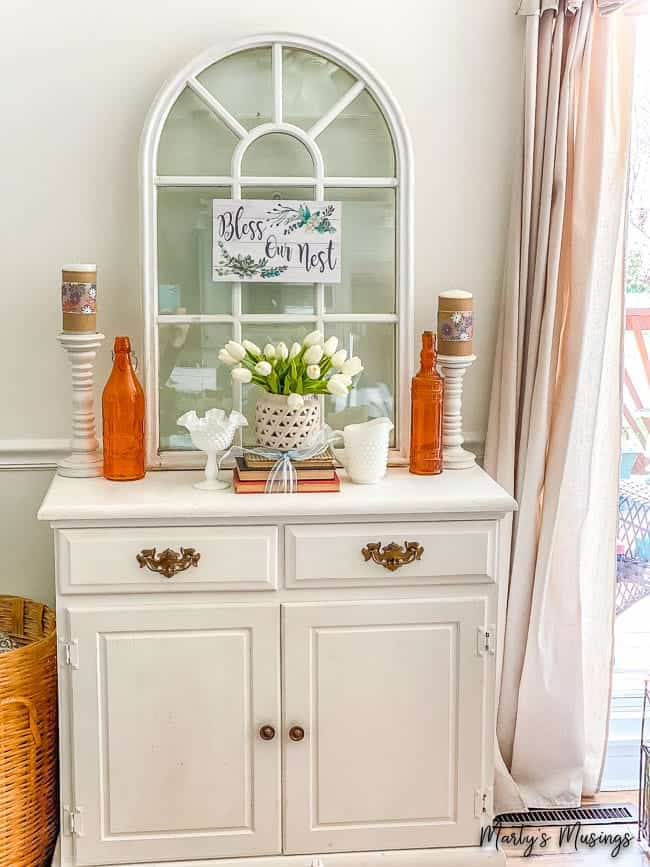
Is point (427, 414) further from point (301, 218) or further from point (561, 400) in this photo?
point (301, 218)

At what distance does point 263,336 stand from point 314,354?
0.31 metres

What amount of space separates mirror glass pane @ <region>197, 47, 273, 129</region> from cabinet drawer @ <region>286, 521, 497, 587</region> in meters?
1.03

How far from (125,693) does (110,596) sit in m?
0.22

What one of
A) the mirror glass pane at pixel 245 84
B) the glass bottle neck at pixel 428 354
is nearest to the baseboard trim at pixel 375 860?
the glass bottle neck at pixel 428 354

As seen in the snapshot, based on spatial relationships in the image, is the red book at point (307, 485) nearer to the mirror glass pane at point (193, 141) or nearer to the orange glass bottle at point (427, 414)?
the orange glass bottle at point (427, 414)

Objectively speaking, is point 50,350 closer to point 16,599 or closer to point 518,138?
point 16,599

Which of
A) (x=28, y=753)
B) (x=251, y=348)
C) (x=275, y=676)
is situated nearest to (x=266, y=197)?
(x=251, y=348)

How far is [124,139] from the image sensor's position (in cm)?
272

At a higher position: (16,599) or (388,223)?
(388,223)

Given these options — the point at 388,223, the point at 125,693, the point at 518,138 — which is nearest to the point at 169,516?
the point at 125,693

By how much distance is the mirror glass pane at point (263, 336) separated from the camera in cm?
277

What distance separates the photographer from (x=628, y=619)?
10.8 feet

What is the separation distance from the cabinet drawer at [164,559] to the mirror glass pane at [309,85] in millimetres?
1039

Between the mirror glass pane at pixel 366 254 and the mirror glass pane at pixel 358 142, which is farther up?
the mirror glass pane at pixel 358 142
